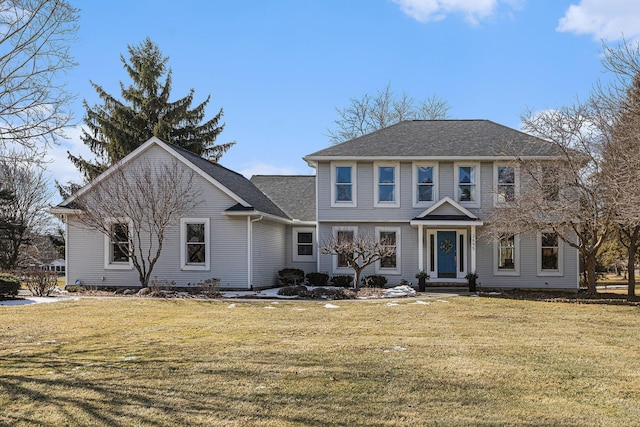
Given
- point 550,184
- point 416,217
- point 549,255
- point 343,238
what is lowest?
point 549,255

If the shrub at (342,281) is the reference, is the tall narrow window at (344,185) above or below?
above

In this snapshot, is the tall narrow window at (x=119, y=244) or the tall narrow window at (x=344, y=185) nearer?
the tall narrow window at (x=119, y=244)

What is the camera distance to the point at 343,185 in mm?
22547

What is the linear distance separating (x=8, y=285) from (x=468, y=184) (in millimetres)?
17467

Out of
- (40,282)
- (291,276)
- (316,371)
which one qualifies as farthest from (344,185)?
(316,371)

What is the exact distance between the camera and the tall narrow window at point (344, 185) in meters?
22.5

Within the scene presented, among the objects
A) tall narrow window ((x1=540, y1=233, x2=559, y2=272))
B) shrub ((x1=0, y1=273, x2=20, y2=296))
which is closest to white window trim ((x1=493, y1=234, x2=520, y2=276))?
tall narrow window ((x1=540, y1=233, x2=559, y2=272))

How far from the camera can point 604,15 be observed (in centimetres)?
1350

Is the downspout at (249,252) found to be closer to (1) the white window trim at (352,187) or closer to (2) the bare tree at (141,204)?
(2) the bare tree at (141,204)

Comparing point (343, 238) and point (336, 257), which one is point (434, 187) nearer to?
point (343, 238)

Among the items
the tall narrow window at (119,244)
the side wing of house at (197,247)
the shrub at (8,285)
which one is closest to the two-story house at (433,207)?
the side wing of house at (197,247)

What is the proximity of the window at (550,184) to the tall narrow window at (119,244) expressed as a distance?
1520cm

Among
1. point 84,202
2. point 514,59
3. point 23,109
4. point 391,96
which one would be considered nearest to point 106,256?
point 84,202

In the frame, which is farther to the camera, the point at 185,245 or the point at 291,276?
the point at 291,276
